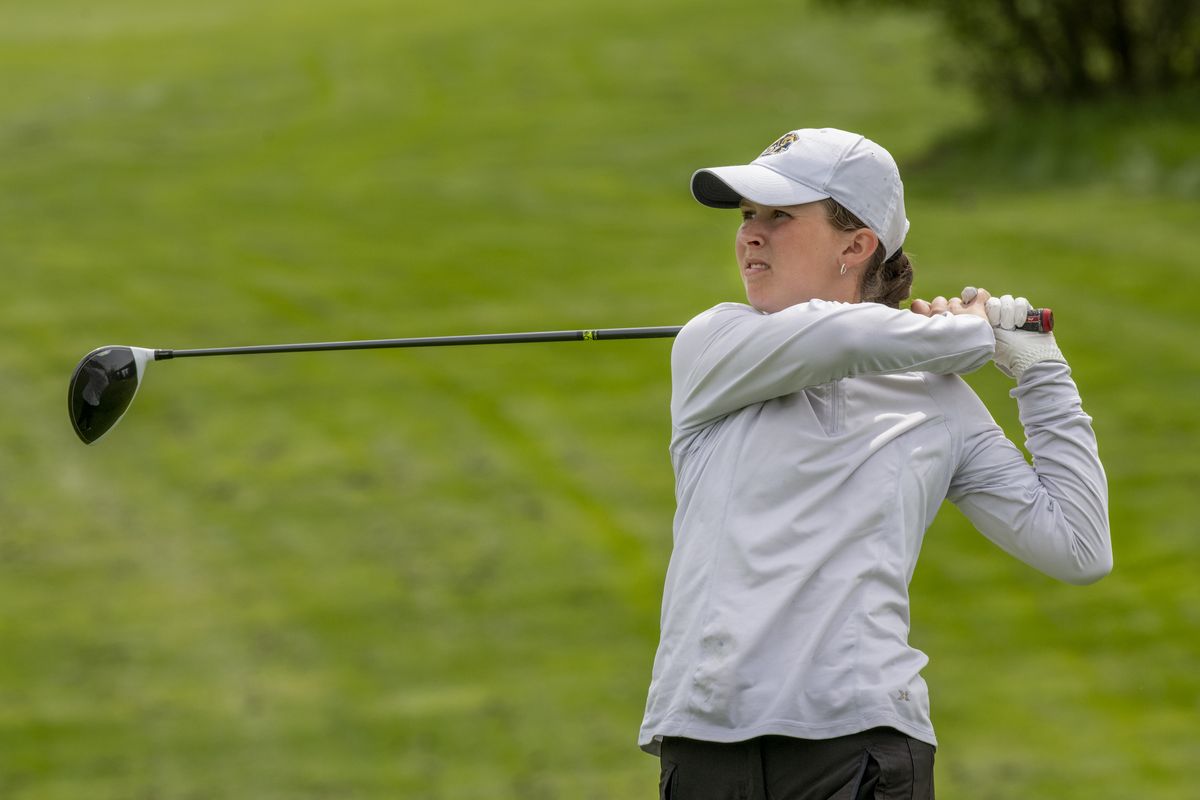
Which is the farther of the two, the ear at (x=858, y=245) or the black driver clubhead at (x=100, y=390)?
the black driver clubhead at (x=100, y=390)

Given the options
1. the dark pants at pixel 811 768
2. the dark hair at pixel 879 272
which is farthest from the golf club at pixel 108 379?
the dark pants at pixel 811 768

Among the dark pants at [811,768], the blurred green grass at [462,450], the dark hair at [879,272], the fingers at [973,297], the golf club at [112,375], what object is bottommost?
the dark pants at [811,768]

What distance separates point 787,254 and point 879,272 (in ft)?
0.58

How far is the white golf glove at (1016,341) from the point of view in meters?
2.67

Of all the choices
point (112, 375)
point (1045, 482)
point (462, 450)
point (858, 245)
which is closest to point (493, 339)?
point (112, 375)

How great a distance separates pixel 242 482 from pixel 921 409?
7415 mm

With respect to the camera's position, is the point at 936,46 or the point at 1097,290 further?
the point at 936,46

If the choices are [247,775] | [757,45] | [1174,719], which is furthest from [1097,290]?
[757,45]

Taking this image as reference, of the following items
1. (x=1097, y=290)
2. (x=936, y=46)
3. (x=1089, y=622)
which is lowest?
(x=1089, y=622)

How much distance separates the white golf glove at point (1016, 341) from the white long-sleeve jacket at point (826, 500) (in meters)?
0.03

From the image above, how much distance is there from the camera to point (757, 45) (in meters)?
21.8

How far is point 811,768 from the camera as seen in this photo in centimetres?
245

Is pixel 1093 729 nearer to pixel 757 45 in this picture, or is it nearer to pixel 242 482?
pixel 242 482

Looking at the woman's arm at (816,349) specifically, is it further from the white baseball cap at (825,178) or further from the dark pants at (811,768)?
the dark pants at (811,768)
